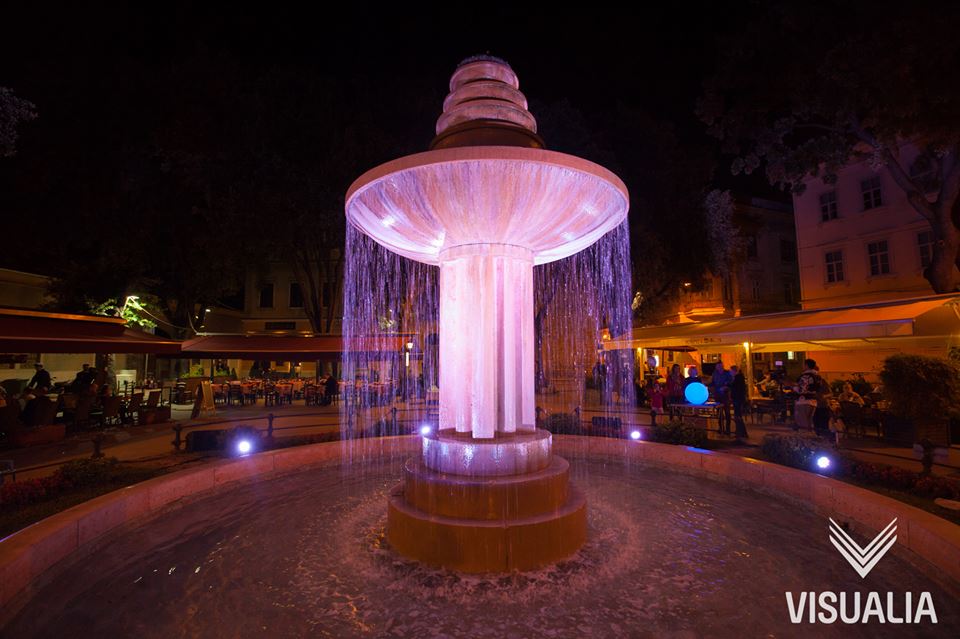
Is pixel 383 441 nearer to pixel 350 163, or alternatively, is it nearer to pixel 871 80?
pixel 350 163

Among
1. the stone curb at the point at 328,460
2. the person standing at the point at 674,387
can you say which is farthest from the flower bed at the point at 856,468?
the person standing at the point at 674,387

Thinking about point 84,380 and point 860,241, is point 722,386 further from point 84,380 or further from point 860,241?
point 84,380

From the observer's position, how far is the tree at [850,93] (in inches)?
451

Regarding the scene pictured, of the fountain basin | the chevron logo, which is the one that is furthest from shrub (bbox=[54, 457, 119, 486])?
the chevron logo

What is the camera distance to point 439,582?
4.37m

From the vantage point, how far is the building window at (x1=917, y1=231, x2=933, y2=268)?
1958 centimetres

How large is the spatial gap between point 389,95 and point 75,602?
18959 millimetres

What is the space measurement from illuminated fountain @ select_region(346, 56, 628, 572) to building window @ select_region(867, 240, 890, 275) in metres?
21.2

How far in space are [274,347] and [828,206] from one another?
81.4 feet

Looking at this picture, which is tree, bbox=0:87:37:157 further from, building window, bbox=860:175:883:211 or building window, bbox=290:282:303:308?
building window, bbox=290:282:303:308

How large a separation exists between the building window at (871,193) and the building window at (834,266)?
2.26 meters

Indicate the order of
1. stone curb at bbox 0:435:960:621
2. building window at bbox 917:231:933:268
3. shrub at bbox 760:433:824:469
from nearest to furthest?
stone curb at bbox 0:435:960:621 < shrub at bbox 760:433:824:469 < building window at bbox 917:231:933:268

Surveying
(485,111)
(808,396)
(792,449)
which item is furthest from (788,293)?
(485,111)

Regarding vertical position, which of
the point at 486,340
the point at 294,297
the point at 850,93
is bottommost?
the point at 486,340
